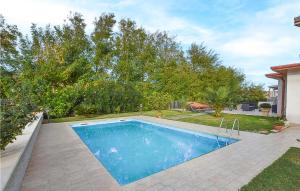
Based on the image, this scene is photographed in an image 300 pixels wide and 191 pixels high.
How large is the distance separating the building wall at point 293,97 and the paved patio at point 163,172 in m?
4.43

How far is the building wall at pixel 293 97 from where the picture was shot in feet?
33.1

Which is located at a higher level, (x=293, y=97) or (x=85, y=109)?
(x=293, y=97)

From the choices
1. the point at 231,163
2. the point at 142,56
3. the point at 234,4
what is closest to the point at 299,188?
the point at 231,163

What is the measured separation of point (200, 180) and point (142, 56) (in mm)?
18212

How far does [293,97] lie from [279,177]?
8184 millimetres

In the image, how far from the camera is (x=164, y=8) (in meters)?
14.5

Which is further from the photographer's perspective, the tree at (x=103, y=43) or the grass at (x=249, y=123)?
the tree at (x=103, y=43)

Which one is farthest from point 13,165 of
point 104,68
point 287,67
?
point 104,68

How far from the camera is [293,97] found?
33.5 feet

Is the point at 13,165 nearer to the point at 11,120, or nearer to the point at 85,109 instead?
the point at 11,120

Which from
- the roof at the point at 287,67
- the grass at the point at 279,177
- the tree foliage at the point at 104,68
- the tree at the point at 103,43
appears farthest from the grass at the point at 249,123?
the tree at the point at 103,43

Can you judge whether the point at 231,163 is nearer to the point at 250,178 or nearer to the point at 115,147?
the point at 250,178

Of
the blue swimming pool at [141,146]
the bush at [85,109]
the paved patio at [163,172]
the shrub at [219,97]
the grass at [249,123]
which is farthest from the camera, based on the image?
the bush at [85,109]

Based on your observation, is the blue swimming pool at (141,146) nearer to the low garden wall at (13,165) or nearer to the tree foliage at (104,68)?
the low garden wall at (13,165)
